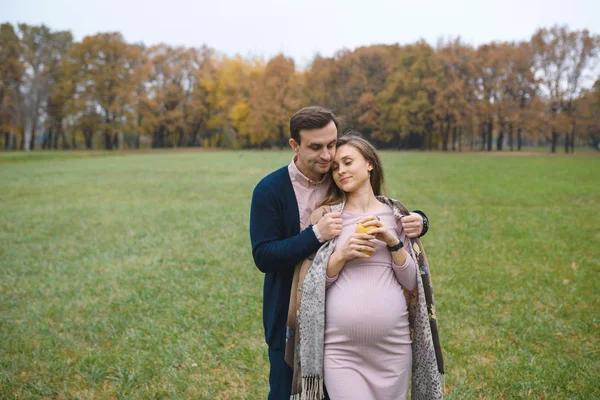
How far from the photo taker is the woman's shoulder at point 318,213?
2.32 meters

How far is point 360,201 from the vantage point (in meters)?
2.40

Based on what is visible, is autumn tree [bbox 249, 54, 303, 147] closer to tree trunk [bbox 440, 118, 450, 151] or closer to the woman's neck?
tree trunk [bbox 440, 118, 450, 151]

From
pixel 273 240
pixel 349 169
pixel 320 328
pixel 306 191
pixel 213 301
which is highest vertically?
pixel 349 169

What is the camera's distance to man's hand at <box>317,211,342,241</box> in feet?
6.98

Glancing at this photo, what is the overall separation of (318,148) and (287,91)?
5667 cm

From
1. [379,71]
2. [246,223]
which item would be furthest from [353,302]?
[379,71]

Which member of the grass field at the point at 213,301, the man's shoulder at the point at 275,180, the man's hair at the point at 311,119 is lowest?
the grass field at the point at 213,301

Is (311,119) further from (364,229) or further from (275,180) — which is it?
(364,229)

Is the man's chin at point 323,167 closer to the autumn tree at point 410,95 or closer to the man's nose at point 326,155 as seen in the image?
the man's nose at point 326,155

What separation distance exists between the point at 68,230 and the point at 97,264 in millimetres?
3407

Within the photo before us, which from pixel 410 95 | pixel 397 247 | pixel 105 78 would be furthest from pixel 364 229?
→ pixel 105 78

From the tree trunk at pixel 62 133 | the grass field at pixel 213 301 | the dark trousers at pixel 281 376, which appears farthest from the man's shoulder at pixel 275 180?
the tree trunk at pixel 62 133

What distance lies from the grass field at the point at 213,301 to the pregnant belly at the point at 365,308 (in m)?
2.03

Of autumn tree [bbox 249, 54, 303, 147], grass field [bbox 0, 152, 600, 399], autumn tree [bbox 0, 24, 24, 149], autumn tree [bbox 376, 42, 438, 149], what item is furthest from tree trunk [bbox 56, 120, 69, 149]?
grass field [bbox 0, 152, 600, 399]
